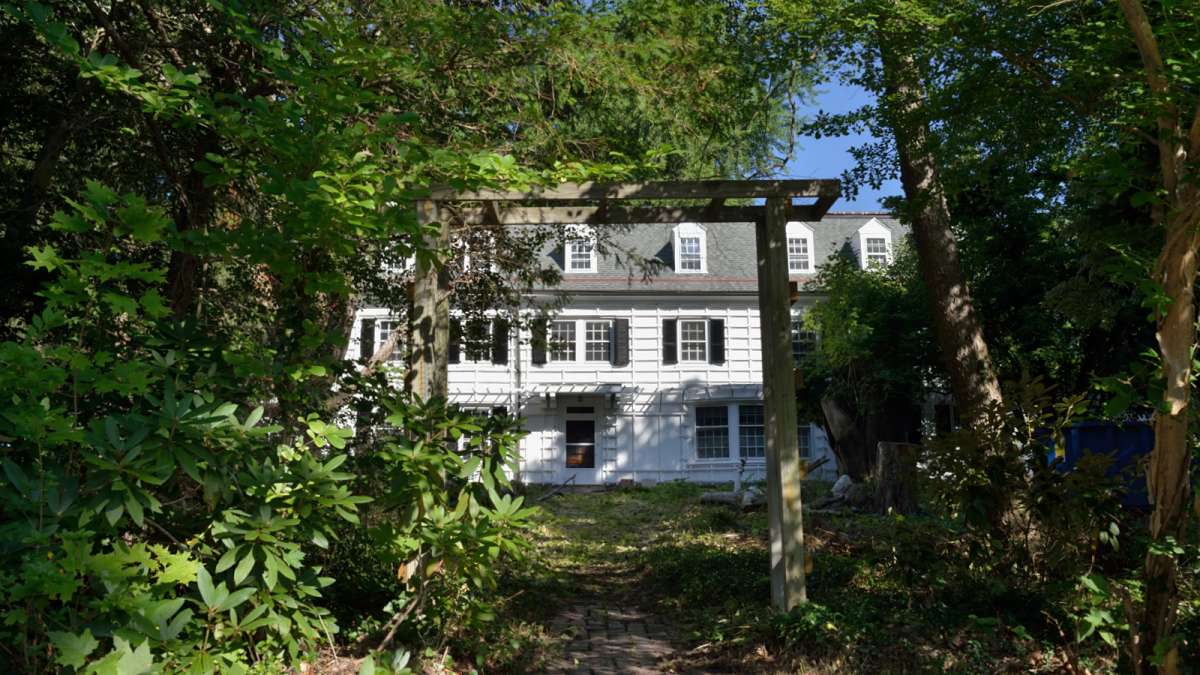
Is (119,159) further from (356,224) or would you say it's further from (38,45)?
(356,224)

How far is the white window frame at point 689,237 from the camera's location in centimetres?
2836

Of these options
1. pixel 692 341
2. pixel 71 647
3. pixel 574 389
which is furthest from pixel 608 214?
pixel 692 341

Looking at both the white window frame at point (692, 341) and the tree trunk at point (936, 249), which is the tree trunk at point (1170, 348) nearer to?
the tree trunk at point (936, 249)

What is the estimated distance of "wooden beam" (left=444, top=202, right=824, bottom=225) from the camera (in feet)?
23.7

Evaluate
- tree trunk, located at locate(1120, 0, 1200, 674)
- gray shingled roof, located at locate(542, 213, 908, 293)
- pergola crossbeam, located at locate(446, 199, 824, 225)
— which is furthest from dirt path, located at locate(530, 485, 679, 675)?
gray shingled roof, located at locate(542, 213, 908, 293)

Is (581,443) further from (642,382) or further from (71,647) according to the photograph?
(71,647)

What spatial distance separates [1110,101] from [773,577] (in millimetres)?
4050

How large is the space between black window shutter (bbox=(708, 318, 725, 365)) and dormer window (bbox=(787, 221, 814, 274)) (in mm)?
2965

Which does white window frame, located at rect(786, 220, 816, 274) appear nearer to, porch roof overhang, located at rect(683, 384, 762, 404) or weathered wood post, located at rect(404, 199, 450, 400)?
porch roof overhang, located at rect(683, 384, 762, 404)

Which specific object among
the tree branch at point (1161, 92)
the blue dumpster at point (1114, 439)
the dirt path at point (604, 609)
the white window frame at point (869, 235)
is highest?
the white window frame at point (869, 235)

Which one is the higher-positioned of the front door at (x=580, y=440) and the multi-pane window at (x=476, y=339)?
the multi-pane window at (x=476, y=339)

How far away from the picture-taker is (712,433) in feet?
89.8

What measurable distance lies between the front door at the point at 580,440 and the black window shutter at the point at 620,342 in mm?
1614

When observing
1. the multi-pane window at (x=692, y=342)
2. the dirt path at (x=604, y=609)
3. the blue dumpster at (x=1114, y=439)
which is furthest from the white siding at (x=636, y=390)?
the blue dumpster at (x=1114, y=439)
